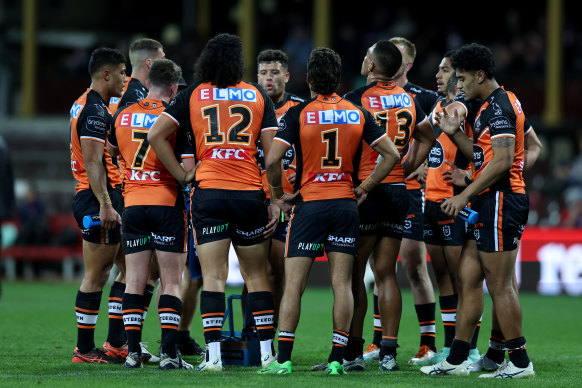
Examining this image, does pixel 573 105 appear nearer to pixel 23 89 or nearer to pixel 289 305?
pixel 23 89

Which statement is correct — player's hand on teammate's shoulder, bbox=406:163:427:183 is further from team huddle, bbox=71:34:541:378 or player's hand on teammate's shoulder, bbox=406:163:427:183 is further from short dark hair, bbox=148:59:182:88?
short dark hair, bbox=148:59:182:88

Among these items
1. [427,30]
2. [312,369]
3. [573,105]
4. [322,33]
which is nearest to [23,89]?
[322,33]

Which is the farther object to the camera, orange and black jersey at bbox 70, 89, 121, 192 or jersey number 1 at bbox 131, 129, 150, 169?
orange and black jersey at bbox 70, 89, 121, 192

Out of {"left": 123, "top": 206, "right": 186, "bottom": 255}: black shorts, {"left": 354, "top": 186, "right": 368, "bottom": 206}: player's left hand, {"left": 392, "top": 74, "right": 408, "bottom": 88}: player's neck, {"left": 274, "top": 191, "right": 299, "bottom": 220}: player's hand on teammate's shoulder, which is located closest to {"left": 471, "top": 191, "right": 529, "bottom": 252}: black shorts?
{"left": 354, "top": 186, "right": 368, "bottom": 206}: player's left hand

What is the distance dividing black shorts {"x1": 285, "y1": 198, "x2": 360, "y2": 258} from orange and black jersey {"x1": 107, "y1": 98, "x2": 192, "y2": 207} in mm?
1101

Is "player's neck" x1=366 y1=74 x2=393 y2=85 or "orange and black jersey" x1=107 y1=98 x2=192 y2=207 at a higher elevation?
"player's neck" x1=366 y1=74 x2=393 y2=85

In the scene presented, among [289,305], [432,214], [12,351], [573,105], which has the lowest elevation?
[12,351]

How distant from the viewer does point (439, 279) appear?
8.91 meters

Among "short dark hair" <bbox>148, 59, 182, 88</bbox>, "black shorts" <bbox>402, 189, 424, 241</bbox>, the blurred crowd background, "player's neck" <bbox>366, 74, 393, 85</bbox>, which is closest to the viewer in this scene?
"short dark hair" <bbox>148, 59, 182, 88</bbox>

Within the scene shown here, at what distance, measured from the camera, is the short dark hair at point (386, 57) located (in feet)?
26.3

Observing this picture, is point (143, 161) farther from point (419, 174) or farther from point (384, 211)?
A: point (419, 174)

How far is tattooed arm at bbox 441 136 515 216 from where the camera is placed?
7.25 m

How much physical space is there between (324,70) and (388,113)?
0.84m

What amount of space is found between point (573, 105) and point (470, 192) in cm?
1697
